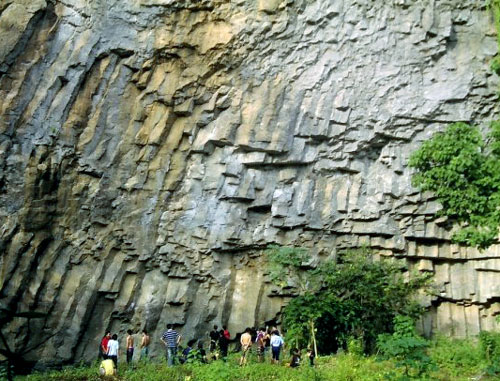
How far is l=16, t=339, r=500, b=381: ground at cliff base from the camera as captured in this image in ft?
31.2

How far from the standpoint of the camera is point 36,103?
14.6 meters

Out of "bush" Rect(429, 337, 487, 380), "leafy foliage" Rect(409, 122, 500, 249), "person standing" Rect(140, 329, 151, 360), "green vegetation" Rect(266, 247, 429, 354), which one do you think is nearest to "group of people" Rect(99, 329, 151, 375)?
"person standing" Rect(140, 329, 151, 360)

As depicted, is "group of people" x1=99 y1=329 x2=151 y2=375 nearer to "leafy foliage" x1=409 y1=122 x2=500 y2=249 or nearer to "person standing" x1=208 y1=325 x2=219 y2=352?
"person standing" x1=208 y1=325 x2=219 y2=352

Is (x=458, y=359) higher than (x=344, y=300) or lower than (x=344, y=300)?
lower

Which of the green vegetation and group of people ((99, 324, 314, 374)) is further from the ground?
the green vegetation

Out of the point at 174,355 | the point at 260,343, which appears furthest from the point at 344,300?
the point at 174,355

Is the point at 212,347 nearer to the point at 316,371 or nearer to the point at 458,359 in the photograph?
the point at 316,371

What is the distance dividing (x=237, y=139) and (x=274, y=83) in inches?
81.7

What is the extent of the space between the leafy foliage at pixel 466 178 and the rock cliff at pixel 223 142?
4.32 m

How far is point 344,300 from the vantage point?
46.6 ft

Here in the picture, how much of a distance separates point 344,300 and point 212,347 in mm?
3649

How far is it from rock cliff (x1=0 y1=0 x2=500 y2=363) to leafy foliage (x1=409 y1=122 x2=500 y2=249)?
4.32m

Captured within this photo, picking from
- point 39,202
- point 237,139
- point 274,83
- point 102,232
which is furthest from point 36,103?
point 274,83

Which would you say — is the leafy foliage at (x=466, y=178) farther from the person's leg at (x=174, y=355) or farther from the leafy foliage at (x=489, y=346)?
the person's leg at (x=174, y=355)
